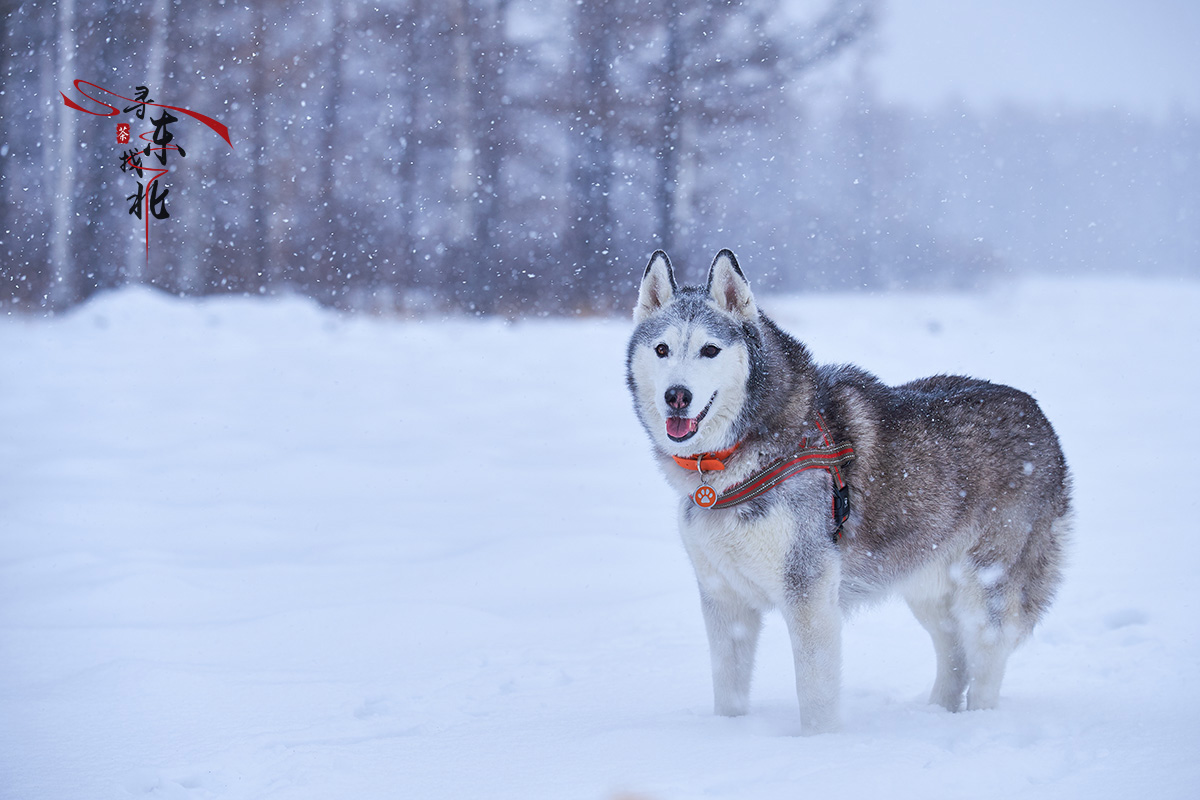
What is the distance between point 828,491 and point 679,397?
66 cm

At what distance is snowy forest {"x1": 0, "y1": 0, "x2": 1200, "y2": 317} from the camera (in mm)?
10398

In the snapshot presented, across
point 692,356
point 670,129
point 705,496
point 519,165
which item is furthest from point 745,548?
point 519,165

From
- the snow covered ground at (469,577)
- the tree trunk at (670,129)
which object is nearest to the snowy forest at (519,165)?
the tree trunk at (670,129)

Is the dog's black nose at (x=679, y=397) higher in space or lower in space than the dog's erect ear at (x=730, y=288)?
lower

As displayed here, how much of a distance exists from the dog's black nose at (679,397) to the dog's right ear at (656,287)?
446 millimetres

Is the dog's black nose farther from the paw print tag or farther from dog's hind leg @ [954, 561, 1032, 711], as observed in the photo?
dog's hind leg @ [954, 561, 1032, 711]

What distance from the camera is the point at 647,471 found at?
22.7 feet

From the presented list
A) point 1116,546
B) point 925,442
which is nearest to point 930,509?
point 925,442

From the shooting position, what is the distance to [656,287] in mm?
2990

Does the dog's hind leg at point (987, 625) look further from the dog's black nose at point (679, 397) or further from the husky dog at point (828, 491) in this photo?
the dog's black nose at point (679, 397)

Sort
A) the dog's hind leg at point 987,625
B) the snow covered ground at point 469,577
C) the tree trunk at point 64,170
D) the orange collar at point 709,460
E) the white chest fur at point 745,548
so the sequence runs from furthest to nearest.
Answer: the tree trunk at point 64,170, the dog's hind leg at point 987,625, the orange collar at point 709,460, the white chest fur at point 745,548, the snow covered ground at point 469,577

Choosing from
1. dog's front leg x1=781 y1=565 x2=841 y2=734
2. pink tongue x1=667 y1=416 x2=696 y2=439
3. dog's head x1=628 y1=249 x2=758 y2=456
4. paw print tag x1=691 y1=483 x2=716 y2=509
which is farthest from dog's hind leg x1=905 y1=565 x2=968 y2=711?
pink tongue x1=667 y1=416 x2=696 y2=439

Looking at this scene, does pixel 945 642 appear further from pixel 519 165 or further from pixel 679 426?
pixel 519 165

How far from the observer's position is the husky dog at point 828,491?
108 inches
